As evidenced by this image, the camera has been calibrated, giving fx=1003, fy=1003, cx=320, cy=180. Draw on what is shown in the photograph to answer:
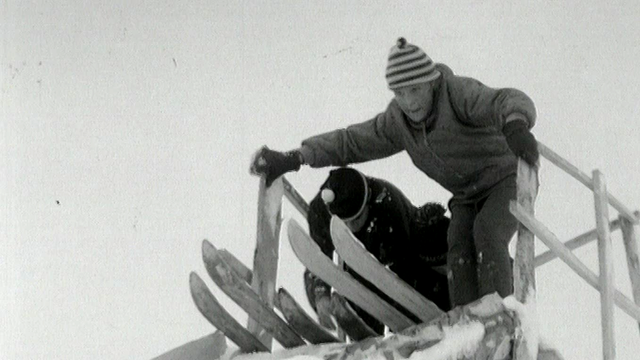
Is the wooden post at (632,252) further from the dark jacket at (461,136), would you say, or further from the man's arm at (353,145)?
the man's arm at (353,145)

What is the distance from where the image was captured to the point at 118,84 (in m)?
17.5

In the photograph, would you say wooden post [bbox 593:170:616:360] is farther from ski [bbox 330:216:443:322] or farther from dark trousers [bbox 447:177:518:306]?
ski [bbox 330:216:443:322]

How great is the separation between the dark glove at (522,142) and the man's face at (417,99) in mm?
468

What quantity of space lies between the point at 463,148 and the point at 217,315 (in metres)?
1.20

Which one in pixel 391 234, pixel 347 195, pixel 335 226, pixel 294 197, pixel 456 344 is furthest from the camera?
pixel 294 197

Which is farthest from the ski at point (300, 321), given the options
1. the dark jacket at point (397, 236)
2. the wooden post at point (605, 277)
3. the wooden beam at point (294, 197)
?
the wooden post at point (605, 277)

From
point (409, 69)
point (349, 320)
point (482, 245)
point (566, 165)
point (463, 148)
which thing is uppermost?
point (409, 69)

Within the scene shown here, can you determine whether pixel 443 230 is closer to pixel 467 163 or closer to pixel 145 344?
pixel 467 163

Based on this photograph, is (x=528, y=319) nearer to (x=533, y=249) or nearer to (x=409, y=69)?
(x=533, y=249)

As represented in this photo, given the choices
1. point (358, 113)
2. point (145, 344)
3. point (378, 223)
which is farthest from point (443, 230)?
point (358, 113)

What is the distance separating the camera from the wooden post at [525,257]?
3150 millimetres

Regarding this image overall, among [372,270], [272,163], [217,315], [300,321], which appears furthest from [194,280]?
[272,163]

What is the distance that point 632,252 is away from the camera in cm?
418

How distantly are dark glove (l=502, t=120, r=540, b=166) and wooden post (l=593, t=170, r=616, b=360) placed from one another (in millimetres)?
308
